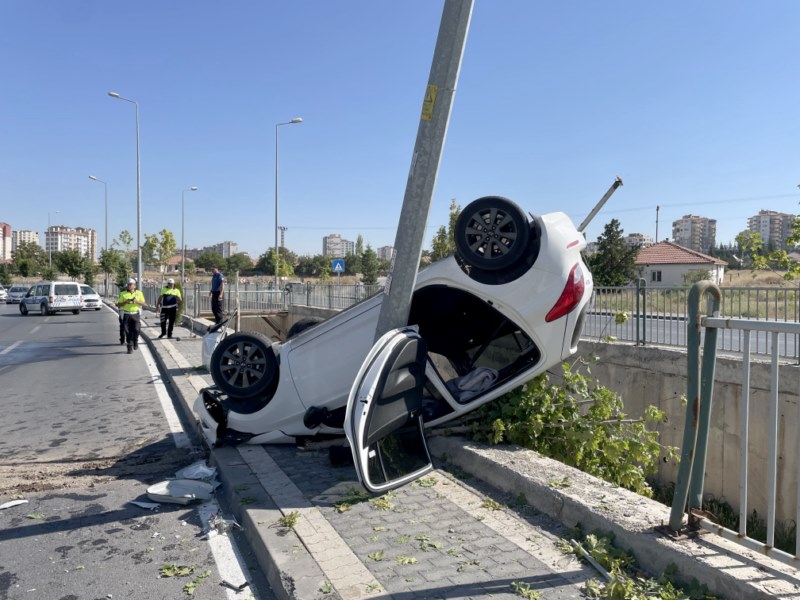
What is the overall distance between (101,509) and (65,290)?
3147 centimetres

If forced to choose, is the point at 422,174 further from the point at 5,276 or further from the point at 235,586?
the point at 5,276

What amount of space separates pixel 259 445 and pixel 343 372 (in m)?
1.21

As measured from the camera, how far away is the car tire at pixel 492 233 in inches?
185

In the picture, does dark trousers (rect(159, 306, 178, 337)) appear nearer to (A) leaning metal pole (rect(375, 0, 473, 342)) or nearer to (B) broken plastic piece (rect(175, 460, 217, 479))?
(B) broken plastic piece (rect(175, 460, 217, 479))

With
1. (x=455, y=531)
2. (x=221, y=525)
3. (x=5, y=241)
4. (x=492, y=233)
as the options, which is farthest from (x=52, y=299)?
(x=5, y=241)

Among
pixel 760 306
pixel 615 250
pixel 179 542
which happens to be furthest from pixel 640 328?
pixel 615 250

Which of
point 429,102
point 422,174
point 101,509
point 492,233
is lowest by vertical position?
point 101,509

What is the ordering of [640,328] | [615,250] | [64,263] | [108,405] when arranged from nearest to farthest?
[108,405]
[640,328]
[615,250]
[64,263]

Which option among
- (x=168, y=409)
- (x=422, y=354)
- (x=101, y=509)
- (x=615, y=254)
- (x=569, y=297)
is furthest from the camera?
(x=615, y=254)

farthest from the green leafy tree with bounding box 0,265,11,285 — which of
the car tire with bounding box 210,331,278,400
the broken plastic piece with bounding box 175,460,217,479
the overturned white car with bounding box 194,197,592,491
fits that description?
the overturned white car with bounding box 194,197,592,491

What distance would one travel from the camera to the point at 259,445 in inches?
225

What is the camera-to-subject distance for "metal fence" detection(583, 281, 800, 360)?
768 cm

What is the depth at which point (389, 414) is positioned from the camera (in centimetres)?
411

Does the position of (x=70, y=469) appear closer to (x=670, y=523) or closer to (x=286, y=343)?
(x=286, y=343)
